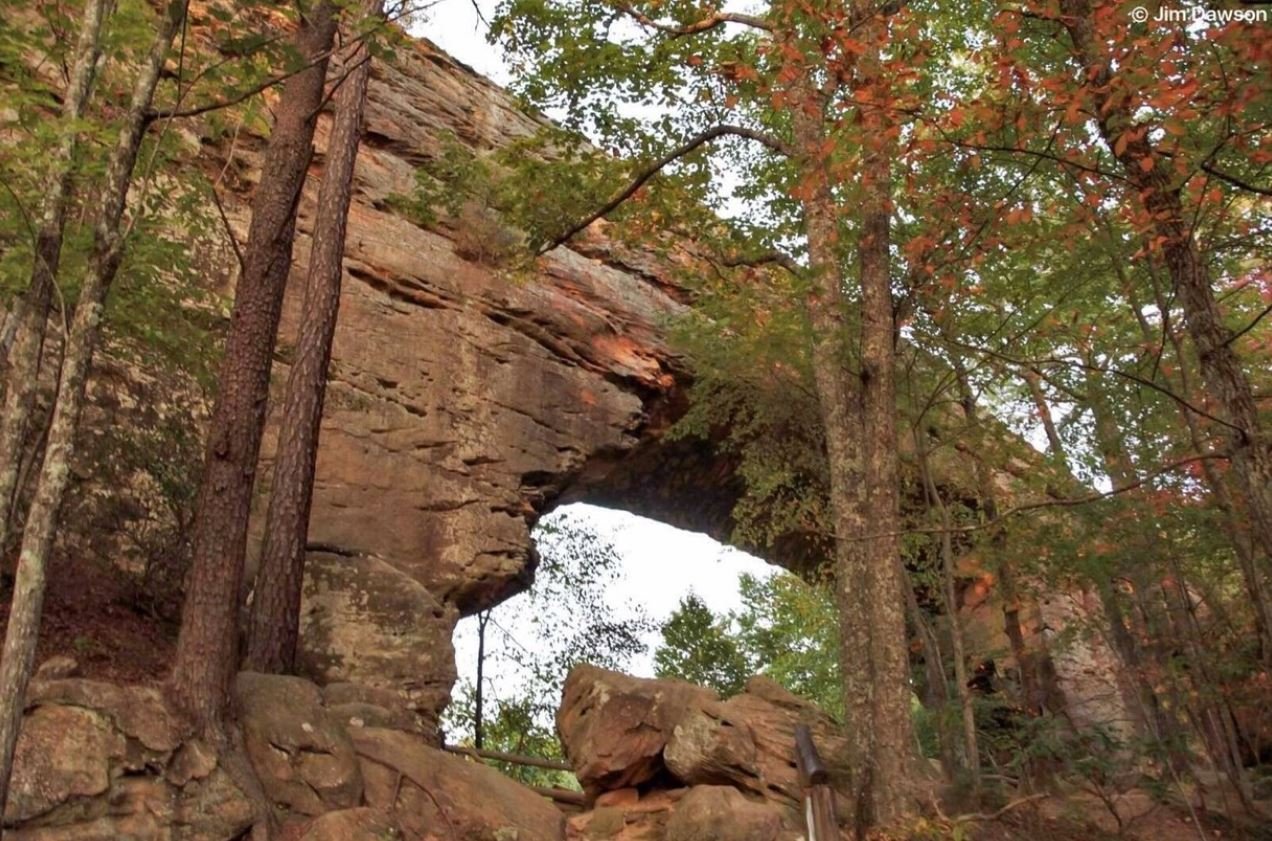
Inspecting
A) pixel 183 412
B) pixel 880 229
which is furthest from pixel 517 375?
pixel 880 229

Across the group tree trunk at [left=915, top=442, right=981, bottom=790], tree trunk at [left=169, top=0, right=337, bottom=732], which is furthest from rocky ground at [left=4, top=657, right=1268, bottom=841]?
tree trunk at [left=915, top=442, right=981, bottom=790]

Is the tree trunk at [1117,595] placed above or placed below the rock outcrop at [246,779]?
above

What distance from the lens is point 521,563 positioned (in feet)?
39.7

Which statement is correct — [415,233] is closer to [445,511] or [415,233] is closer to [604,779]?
[445,511]

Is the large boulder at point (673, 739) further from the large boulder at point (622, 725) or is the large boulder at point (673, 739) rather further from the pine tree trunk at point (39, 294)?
the pine tree trunk at point (39, 294)

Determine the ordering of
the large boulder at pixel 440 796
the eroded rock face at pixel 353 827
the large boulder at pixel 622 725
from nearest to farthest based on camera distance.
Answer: the eroded rock face at pixel 353 827
the large boulder at pixel 440 796
the large boulder at pixel 622 725

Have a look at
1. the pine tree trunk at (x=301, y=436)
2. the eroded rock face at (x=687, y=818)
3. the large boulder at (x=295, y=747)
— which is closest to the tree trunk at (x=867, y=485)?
the eroded rock face at (x=687, y=818)

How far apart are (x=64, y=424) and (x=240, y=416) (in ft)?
6.98

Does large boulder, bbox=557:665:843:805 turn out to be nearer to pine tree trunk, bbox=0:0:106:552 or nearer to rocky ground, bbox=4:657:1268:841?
rocky ground, bbox=4:657:1268:841

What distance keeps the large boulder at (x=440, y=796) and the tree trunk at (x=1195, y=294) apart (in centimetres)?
483

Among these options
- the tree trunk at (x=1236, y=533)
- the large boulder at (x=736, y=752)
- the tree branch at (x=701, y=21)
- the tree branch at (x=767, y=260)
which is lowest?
the large boulder at (x=736, y=752)

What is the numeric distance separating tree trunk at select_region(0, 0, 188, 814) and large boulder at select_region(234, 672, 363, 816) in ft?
6.86

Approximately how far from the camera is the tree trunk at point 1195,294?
4.84 metres

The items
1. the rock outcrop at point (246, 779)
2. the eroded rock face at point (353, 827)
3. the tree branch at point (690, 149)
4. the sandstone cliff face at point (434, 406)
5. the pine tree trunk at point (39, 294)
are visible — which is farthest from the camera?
the sandstone cliff face at point (434, 406)
